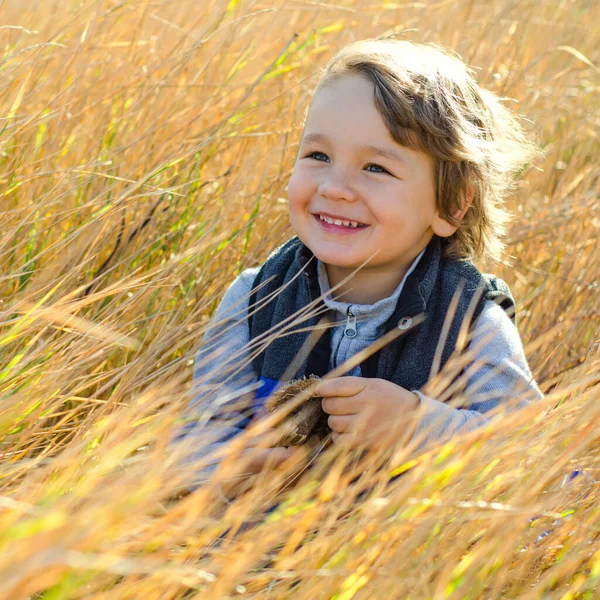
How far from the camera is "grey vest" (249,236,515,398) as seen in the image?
65.8 inches

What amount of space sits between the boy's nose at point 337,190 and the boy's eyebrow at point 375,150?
0.08 metres

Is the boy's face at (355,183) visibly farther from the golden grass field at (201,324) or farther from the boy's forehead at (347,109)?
the golden grass field at (201,324)

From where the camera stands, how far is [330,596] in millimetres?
976

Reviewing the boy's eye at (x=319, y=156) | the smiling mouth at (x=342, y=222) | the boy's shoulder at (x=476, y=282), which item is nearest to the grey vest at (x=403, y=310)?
the boy's shoulder at (x=476, y=282)

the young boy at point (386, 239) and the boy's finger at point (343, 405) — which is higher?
the young boy at point (386, 239)

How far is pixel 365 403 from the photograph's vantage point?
148 centimetres

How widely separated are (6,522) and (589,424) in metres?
0.71

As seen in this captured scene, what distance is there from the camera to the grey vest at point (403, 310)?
1.67m

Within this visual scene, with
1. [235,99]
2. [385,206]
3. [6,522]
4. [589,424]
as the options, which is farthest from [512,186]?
[6,522]

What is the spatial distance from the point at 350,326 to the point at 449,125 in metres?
0.47

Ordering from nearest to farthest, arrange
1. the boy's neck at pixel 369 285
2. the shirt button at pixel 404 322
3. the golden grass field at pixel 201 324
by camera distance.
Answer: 1. the golden grass field at pixel 201 324
2. the shirt button at pixel 404 322
3. the boy's neck at pixel 369 285

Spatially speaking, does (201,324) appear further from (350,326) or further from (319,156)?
(319,156)

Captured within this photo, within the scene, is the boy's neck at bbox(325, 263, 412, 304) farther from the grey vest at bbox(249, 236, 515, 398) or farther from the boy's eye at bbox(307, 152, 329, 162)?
the boy's eye at bbox(307, 152, 329, 162)

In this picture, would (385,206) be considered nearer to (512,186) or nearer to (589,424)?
(512,186)
